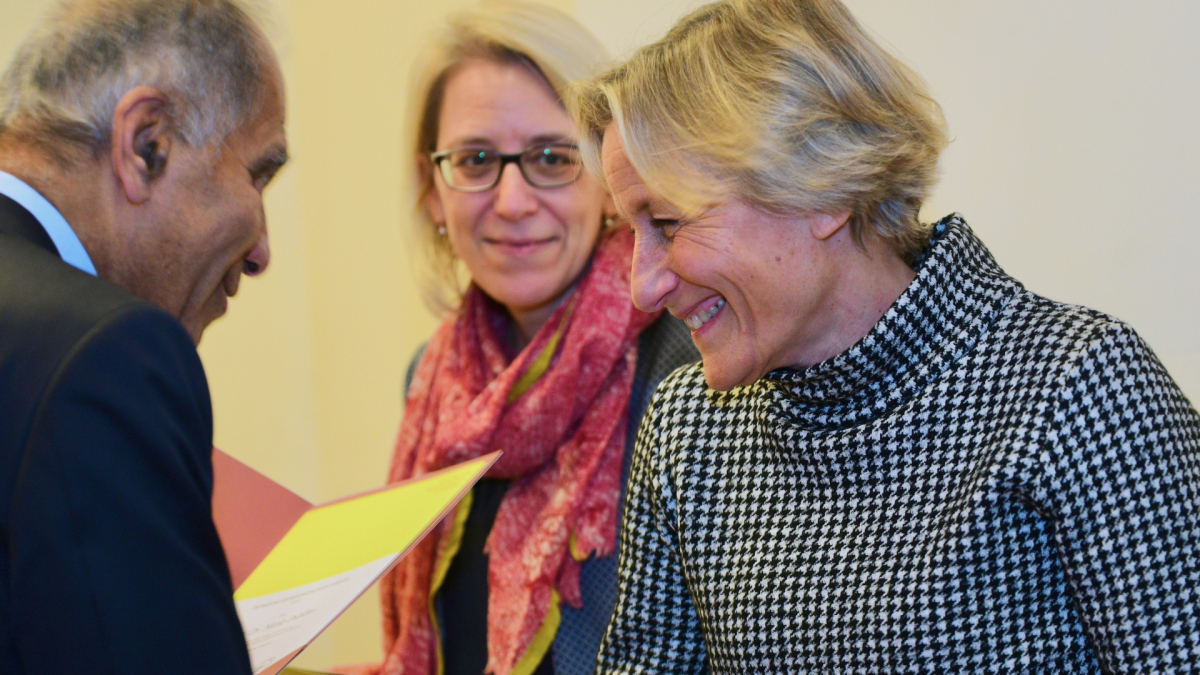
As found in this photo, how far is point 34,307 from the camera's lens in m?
0.80

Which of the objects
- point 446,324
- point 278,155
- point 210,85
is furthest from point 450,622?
point 210,85

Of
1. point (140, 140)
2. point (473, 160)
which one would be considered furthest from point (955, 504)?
point (473, 160)

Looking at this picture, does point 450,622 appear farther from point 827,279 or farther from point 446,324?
point 827,279

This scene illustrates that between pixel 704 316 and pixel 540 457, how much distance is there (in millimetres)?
744

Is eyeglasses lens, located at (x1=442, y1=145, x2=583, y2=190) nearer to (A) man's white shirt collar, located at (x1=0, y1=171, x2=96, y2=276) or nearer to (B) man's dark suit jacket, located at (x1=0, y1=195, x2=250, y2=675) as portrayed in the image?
(A) man's white shirt collar, located at (x1=0, y1=171, x2=96, y2=276)

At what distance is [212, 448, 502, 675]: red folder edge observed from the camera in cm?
130

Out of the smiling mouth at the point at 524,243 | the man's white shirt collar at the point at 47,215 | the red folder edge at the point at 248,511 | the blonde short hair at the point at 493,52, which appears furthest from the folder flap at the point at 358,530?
the blonde short hair at the point at 493,52

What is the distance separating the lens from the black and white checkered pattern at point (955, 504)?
3.17ft

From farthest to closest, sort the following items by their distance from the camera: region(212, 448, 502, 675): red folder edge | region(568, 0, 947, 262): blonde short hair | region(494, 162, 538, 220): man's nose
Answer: region(494, 162, 538, 220): man's nose, region(212, 448, 502, 675): red folder edge, region(568, 0, 947, 262): blonde short hair

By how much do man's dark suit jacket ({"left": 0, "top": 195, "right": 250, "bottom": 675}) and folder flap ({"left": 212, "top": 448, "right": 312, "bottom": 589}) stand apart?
1.73ft

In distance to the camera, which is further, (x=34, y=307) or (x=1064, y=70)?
(x=1064, y=70)

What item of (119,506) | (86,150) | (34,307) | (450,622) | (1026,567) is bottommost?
(450,622)

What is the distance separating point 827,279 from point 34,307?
0.78 m

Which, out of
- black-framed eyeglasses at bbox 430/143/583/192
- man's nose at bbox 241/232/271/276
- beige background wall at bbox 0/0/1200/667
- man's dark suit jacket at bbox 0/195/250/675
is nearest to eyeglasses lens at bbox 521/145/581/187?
black-framed eyeglasses at bbox 430/143/583/192
